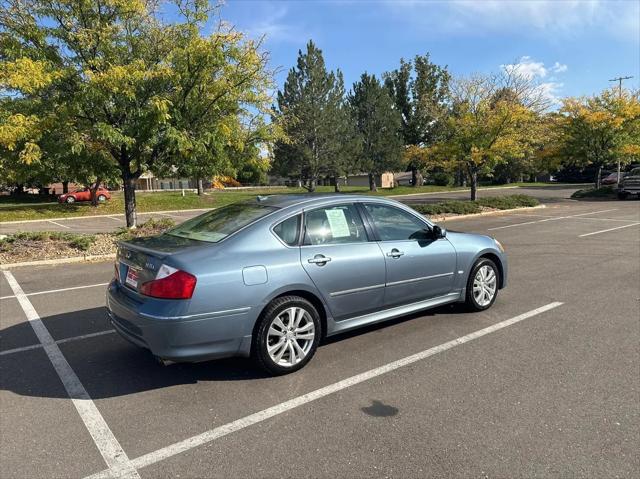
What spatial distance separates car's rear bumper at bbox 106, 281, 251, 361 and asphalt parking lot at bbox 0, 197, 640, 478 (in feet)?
1.17

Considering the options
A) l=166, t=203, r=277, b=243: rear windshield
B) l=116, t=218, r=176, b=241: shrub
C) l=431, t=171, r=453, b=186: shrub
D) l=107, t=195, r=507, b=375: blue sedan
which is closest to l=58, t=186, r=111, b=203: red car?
l=116, t=218, r=176, b=241: shrub

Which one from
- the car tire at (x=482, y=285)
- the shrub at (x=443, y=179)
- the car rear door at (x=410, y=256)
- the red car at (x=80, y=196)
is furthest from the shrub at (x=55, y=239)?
the shrub at (x=443, y=179)

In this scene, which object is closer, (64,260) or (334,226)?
(334,226)

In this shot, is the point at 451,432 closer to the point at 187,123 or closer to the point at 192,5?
the point at 187,123

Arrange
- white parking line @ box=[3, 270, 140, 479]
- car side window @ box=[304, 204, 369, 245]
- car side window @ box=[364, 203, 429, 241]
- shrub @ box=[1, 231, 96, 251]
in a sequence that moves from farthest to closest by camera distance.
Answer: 1. shrub @ box=[1, 231, 96, 251]
2. car side window @ box=[364, 203, 429, 241]
3. car side window @ box=[304, 204, 369, 245]
4. white parking line @ box=[3, 270, 140, 479]

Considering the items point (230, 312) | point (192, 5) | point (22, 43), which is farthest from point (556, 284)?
point (22, 43)

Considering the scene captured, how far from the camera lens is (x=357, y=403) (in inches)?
140

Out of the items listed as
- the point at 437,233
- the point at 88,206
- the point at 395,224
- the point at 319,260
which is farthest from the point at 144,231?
the point at 88,206

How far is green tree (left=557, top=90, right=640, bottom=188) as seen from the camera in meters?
26.4

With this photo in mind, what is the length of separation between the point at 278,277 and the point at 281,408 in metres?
1.03

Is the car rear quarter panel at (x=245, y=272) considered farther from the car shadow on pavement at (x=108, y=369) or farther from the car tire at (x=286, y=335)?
the car shadow on pavement at (x=108, y=369)

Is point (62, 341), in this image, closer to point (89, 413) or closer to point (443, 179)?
point (89, 413)

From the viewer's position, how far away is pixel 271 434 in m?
3.15

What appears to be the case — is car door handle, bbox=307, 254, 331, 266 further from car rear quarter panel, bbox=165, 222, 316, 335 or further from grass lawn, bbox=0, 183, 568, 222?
grass lawn, bbox=0, 183, 568, 222
